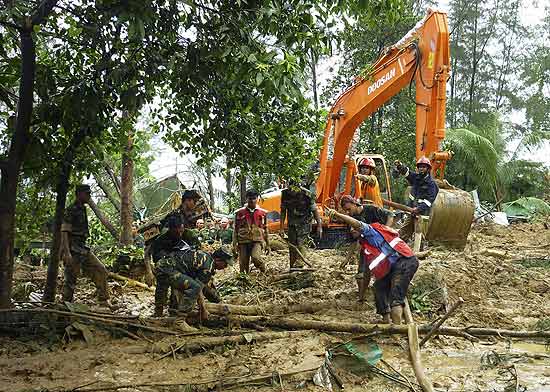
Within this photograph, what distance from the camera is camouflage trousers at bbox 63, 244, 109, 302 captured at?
7.21 meters

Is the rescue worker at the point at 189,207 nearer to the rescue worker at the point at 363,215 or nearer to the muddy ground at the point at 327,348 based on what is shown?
the muddy ground at the point at 327,348

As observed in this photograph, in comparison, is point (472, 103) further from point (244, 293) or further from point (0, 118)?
point (0, 118)

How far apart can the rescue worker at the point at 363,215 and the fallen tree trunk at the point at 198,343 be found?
1.49m

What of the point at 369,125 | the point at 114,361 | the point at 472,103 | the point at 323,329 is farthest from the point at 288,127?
the point at 472,103

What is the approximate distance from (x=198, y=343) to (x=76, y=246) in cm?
285

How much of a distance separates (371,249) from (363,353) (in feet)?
Result: 4.31

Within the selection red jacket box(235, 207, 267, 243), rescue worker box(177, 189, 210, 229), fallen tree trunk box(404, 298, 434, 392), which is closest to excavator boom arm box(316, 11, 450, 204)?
red jacket box(235, 207, 267, 243)

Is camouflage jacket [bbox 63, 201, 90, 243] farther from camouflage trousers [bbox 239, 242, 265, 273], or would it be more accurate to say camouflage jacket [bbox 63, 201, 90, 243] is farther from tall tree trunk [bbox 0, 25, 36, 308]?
camouflage trousers [bbox 239, 242, 265, 273]

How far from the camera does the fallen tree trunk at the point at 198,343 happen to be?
5.18 m

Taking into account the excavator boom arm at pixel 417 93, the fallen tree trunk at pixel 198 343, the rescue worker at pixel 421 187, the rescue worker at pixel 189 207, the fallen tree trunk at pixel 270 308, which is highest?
the excavator boom arm at pixel 417 93

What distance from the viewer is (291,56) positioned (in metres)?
4.21

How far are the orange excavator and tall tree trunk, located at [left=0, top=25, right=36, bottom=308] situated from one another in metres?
3.85

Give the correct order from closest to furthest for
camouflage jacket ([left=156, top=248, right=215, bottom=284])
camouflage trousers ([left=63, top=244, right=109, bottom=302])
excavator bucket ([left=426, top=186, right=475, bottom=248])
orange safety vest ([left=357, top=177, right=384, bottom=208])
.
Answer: camouflage jacket ([left=156, top=248, right=215, bottom=284]), camouflage trousers ([left=63, top=244, right=109, bottom=302]), excavator bucket ([left=426, top=186, right=475, bottom=248]), orange safety vest ([left=357, top=177, right=384, bottom=208])

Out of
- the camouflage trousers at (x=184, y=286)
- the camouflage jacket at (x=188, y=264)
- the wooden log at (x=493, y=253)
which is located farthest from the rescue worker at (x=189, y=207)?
the wooden log at (x=493, y=253)
